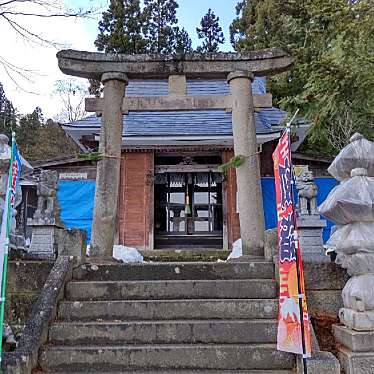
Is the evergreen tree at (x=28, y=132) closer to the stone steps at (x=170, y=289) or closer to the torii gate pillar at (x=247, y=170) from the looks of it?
the torii gate pillar at (x=247, y=170)

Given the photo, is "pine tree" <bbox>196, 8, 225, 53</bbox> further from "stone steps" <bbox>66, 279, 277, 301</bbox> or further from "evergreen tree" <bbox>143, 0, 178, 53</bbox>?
"stone steps" <bbox>66, 279, 277, 301</bbox>

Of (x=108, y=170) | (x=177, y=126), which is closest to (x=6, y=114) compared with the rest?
(x=177, y=126)

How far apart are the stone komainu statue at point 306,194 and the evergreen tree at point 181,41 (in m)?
20.9

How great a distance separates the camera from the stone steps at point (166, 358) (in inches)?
151

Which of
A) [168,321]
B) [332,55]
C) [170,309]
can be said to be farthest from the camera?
[332,55]

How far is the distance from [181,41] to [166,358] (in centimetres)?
2495

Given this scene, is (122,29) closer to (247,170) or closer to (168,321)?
(247,170)

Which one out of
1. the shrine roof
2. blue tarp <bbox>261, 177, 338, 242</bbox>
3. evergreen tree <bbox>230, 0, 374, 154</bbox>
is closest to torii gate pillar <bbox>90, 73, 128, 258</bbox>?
evergreen tree <bbox>230, 0, 374, 154</bbox>

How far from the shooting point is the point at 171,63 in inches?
257

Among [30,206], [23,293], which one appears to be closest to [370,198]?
[23,293]

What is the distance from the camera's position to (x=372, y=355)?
370 centimetres

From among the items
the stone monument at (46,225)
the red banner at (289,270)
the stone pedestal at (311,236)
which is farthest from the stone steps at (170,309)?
Answer: the stone monument at (46,225)

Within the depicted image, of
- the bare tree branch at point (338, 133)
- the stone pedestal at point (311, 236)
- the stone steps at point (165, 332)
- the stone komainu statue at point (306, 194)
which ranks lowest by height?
the stone steps at point (165, 332)

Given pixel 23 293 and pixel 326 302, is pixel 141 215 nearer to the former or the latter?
pixel 23 293
